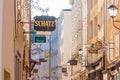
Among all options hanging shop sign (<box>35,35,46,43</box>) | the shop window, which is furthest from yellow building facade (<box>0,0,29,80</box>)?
the shop window

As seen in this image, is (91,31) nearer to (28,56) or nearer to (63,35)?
(28,56)

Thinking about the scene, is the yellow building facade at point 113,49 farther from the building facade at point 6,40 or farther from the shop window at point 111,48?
the building facade at point 6,40

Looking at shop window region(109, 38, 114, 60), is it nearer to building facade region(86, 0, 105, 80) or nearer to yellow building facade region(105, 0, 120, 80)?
yellow building facade region(105, 0, 120, 80)

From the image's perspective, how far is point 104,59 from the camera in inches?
1777

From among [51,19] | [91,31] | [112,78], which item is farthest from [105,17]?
[51,19]

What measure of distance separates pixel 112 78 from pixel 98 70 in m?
9.26

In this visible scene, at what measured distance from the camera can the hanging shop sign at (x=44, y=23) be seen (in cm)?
2494

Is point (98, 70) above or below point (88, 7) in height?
below

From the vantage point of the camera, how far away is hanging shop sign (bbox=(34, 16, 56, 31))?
24.9 meters

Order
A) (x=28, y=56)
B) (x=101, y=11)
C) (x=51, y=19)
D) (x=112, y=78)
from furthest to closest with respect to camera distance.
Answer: (x=101, y=11), (x=28, y=56), (x=112, y=78), (x=51, y=19)

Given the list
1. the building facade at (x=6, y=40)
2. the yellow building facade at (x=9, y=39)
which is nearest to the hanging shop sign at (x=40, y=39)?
the yellow building facade at (x=9, y=39)

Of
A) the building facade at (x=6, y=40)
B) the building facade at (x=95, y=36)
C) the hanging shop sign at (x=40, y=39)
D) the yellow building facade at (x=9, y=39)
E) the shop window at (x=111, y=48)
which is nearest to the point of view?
the building facade at (x=6, y=40)

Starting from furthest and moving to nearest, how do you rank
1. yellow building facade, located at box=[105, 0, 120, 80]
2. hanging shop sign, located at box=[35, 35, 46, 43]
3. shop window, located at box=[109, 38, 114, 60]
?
1. shop window, located at box=[109, 38, 114, 60]
2. yellow building facade, located at box=[105, 0, 120, 80]
3. hanging shop sign, located at box=[35, 35, 46, 43]

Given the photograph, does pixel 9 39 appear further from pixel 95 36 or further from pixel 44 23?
pixel 95 36
